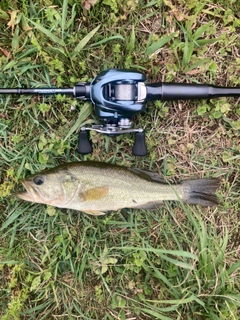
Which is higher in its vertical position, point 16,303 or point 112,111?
point 112,111

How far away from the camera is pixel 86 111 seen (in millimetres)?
3029

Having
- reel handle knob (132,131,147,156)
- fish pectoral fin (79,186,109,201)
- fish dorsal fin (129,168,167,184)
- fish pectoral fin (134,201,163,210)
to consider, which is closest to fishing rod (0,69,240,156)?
reel handle knob (132,131,147,156)

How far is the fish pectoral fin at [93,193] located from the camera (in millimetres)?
2834

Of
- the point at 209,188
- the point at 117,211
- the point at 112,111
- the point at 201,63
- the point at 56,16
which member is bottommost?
the point at 117,211

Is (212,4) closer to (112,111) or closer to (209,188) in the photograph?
(112,111)

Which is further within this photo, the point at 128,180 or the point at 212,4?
the point at 212,4

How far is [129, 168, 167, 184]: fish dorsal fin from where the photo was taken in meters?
2.95

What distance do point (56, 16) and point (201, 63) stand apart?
1399mm

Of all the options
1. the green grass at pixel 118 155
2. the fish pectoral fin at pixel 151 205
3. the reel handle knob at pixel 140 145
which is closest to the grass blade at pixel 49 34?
the green grass at pixel 118 155

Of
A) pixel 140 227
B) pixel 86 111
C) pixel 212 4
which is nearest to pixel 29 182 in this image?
pixel 86 111

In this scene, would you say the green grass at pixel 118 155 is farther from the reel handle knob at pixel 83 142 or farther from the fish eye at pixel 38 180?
the fish eye at pixel 38 180

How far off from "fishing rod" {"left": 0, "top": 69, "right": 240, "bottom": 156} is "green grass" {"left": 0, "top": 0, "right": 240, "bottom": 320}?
26cm

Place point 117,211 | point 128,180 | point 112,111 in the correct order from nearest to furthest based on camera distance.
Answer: point 112,111 → point 128,180 → point 117,211

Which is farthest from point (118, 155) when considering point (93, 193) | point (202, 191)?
point (202, 191)
